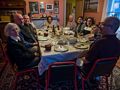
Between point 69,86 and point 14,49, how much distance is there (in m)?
1.11

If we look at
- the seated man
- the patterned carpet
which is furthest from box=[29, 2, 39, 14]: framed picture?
the seated man

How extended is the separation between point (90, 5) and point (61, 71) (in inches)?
160

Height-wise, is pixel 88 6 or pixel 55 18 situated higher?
pixel 88 6

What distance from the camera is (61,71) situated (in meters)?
1.66

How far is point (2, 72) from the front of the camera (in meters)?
2.83

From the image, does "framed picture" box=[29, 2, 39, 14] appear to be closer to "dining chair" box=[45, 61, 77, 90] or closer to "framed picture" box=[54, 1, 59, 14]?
"framed picture" box=[54, 1, 59, 14]

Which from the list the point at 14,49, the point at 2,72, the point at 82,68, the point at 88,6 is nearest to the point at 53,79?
the point at 82,68

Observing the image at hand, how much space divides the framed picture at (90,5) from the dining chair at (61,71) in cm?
356

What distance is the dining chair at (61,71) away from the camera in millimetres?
1607

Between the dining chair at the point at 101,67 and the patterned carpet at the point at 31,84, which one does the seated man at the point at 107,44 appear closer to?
the dining chair at the point at 101,67

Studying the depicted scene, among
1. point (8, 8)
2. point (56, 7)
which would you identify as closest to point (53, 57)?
point (8, 8)

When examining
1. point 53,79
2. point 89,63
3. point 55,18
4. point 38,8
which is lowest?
point 53,79

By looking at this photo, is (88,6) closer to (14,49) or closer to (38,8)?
(38,8)

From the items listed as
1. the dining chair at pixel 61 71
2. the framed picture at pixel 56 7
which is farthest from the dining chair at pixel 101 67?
the framed picture at pixel 56 7
